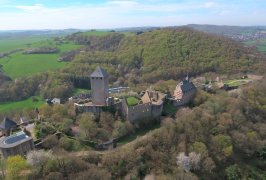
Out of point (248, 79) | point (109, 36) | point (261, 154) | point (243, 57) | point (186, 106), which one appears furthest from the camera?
point (109, 36)

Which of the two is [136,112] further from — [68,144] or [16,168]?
[16,168]

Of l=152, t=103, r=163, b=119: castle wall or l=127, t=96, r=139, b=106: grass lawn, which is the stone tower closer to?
l=127, t=96, r=139, b=106: grass lawn

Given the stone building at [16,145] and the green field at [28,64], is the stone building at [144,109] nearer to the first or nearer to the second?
the stone building at [16,145]

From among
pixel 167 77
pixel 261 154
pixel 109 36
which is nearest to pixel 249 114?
pixel 261 154

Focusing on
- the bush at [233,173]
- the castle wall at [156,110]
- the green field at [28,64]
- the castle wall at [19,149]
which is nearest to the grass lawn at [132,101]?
the castle wall at [156,110]

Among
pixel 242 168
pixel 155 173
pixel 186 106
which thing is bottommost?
pixel 242 168

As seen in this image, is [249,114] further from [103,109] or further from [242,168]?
[103,109]
